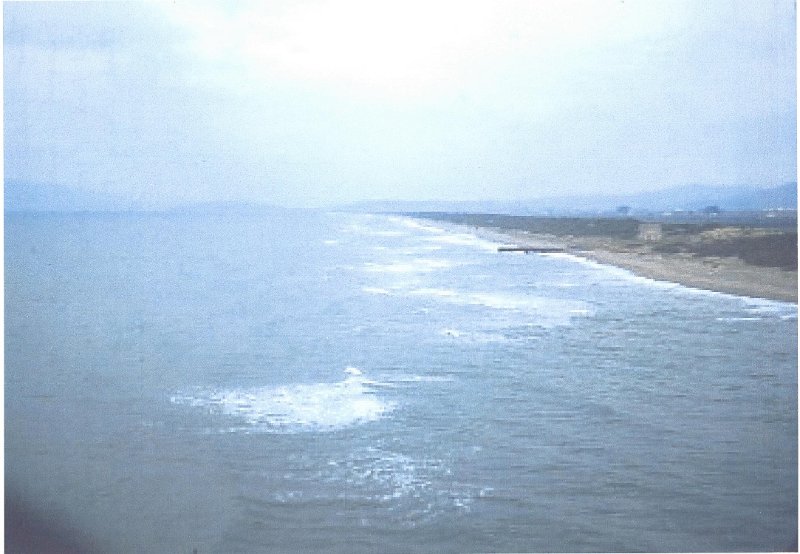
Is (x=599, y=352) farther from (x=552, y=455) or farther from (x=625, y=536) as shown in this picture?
(x=625, y=536)

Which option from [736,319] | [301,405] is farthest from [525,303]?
[301,405]

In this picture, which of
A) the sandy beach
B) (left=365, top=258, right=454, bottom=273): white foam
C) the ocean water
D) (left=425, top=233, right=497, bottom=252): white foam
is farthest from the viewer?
(left=365, top=258, right=454, bottom=273): white foam

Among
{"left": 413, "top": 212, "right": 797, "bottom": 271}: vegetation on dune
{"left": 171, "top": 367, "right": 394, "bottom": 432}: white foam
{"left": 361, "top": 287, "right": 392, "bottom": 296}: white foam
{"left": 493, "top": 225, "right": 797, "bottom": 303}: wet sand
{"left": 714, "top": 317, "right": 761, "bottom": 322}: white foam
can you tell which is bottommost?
{"left": 171, "top": 367, "right": 394, "bottom": 432}: white foam

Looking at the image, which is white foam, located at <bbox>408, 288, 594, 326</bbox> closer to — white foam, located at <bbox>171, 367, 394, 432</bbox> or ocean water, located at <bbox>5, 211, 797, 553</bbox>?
ocean water, located at <bbox>5, 211, 797, 553</bbox>

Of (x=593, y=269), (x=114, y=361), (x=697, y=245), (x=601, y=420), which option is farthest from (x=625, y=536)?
(x=114, y=361)

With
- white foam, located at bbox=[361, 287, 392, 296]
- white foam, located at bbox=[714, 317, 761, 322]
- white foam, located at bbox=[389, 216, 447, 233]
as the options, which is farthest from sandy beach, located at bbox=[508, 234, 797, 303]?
white foam, located at bbox=[361, 287, 392, 296]

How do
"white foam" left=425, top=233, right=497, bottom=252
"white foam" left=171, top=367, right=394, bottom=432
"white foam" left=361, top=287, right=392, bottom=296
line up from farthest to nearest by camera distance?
1. "white foam" left=425, top=233, right=497, bottom=252
2. "white foam" left=361, top=287, right=392, bottom=296
3. "white foam" left=171, top=367, right=394, bottom=432

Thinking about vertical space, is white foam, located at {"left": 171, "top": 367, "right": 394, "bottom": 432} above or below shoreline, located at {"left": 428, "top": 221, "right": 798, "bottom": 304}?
below

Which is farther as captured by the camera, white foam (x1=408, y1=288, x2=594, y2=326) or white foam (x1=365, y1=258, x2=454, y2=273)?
white foam (x1=365, y1=258, x2=454, y2=273)
